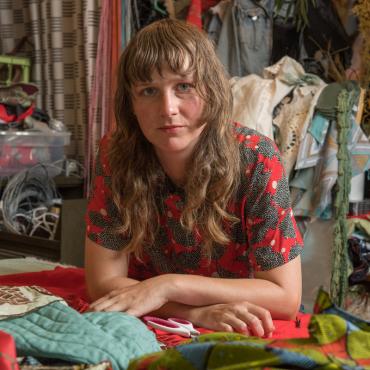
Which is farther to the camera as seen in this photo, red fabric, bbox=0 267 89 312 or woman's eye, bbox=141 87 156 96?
red fabric, bbox=0 267 89 312

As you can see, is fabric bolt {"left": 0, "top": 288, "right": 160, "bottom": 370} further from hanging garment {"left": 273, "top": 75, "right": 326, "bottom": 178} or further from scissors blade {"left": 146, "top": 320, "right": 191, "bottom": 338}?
hanging garment {"left": 273, "top": 75, "right": 326, "bottom": 178}

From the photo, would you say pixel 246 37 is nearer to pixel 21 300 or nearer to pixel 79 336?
pixel 21 300

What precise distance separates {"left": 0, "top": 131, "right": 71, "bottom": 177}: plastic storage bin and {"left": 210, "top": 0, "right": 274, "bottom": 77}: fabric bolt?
81 centimetres

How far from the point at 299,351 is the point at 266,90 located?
206 cm

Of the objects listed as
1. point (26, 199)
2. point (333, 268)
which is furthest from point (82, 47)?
point (333, 268)

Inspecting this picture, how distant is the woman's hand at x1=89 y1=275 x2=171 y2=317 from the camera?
48.1 inches

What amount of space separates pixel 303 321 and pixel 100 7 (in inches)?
86.4

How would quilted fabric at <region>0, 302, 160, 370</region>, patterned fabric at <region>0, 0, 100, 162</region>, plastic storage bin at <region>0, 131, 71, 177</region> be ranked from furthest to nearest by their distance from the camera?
patterned fabric at <region>0, 0, 100, 162</region>, plastic storage bin at <region>0, 131, 71, 177</region>, quilted fabric at <region>0, 302, 160, 370</region>

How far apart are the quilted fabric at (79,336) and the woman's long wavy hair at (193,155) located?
0.45 meters

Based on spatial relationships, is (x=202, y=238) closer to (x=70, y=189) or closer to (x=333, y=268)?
(x=333, y=268)

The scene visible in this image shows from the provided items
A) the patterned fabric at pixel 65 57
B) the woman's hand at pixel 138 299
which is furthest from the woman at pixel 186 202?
the patterned fabric at pixel 65 57

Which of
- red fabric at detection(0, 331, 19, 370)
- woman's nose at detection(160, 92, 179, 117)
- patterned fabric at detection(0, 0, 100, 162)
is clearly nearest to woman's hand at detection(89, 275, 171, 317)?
woman's nose at detection(160, 92, 179, 117)

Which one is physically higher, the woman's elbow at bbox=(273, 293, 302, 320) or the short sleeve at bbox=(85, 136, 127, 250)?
the short sleeve at bbox=(85, 136, 127, 250)

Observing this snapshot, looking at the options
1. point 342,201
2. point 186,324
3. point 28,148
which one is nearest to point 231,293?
point 186,324
